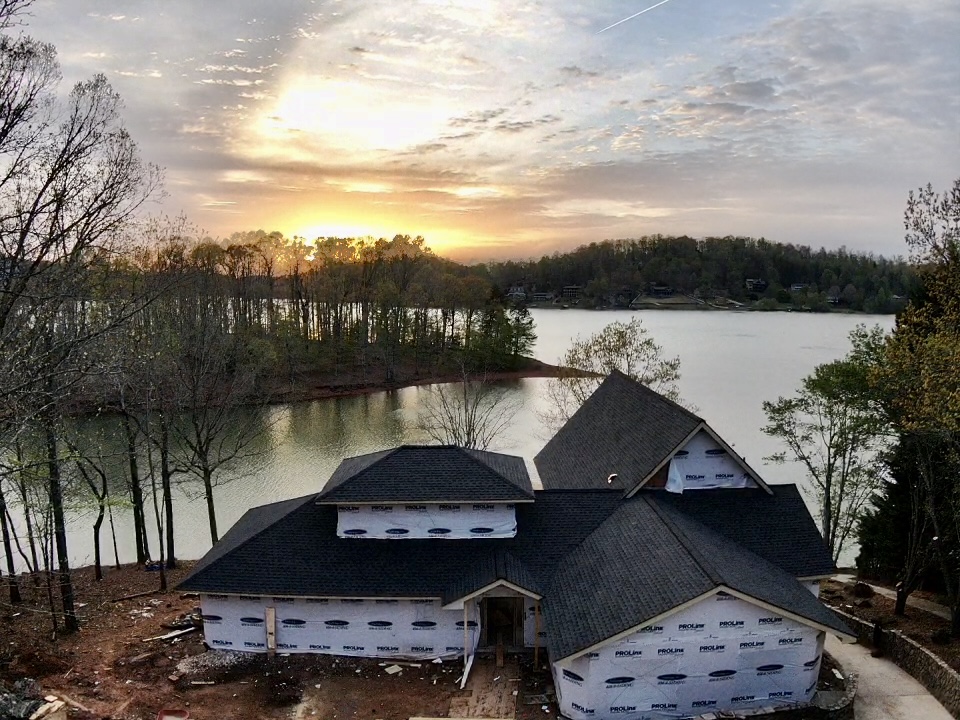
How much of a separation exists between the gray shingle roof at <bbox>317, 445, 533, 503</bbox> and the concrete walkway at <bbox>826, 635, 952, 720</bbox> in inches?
301

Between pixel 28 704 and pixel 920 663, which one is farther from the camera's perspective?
pixel 920 663

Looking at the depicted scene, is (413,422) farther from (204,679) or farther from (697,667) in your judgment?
(697,667)

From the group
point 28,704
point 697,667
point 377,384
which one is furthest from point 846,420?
point 377,384

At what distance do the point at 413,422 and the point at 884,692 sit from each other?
28881mm

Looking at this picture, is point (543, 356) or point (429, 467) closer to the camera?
point (429, 467)

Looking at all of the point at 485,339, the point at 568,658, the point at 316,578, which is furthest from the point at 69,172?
the point at 485,339

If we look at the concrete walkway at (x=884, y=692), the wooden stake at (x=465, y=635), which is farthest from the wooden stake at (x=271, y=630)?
the concrete walkway at (x=884, y=692)

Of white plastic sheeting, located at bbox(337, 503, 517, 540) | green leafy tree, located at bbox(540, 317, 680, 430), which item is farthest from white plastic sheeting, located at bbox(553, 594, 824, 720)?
green leafy tree, located at bbox(540, 317, 680, 430)

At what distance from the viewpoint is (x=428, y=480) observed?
14227 millimetres

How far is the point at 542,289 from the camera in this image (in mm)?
121875

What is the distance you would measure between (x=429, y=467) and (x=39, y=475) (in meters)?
7.97

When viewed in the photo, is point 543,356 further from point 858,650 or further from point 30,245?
point 30,245

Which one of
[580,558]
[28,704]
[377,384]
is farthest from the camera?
[377,384]

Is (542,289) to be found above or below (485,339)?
above
